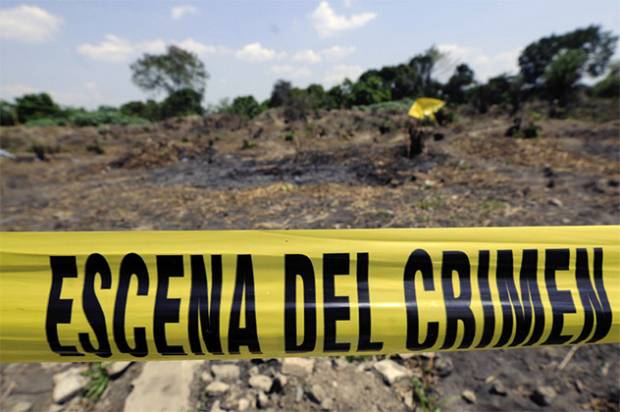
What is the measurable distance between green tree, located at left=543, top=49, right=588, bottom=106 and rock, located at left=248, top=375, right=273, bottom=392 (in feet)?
95.2

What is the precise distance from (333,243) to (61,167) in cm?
1489

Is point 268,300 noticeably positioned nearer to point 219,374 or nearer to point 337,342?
point 337,342

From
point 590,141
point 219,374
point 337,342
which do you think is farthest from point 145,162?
point 590,141

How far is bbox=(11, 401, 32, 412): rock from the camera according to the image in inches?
78.4

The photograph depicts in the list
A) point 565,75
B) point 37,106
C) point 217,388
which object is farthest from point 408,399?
point 37,106

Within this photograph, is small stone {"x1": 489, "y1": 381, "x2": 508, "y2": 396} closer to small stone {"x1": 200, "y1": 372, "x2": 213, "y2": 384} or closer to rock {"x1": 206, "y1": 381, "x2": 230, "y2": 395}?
rock {"x1": 206, "y1": 381, "x2": 230, "y2": 395}

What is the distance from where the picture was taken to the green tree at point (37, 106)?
3559 cm

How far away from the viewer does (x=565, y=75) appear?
76.4ft

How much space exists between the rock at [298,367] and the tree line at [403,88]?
818 inches

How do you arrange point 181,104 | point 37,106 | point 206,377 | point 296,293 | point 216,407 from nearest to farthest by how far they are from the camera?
1. point 296,293
2. point 216,407
3. point 206,377
4. point 181,104
5. point 37,106

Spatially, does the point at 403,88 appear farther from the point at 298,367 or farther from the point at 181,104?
the point at 298,367

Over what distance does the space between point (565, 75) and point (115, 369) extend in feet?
104

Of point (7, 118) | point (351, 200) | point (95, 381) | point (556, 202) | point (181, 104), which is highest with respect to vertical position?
point (181, 104)

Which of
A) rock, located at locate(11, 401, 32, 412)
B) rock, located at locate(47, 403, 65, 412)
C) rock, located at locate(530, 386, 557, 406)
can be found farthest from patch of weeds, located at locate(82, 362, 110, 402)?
rock, located at locate(530, 386, 557, 406)
